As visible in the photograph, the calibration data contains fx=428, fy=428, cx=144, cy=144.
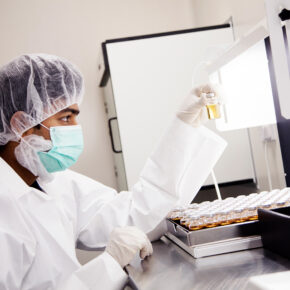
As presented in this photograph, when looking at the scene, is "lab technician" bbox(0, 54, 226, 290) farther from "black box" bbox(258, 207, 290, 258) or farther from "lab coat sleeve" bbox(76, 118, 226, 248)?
"black box" bbox(258, 207, 290, 258)

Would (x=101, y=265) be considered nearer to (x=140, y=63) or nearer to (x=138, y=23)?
(x=140, y=63)

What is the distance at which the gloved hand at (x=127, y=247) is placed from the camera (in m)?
1.26

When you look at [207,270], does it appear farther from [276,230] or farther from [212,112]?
[212,112]

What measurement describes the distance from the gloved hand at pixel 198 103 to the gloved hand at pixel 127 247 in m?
0.47

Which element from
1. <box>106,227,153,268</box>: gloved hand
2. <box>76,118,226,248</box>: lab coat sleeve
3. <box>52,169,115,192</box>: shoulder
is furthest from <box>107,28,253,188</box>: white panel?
<box>106,227,153,268</box>: gloved hand

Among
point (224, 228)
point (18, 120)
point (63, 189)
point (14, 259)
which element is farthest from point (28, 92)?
point (224, 228)

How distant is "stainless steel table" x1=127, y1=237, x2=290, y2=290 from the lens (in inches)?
34.0

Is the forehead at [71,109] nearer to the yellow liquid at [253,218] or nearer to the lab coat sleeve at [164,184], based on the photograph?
the lab coat sleeve at [164,184]

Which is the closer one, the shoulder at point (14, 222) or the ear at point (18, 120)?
the shoulder at point (14, 222)

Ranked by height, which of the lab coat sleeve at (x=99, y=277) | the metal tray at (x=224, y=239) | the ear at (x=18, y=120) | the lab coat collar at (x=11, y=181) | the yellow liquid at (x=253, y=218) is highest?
the ear at (x=18, y=120)

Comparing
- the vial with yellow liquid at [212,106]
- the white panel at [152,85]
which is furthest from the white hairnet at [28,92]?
the white panel at [152,85]

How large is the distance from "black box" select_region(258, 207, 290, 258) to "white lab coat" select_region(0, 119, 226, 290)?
43 centimetres

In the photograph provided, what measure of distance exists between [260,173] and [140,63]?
831 mm

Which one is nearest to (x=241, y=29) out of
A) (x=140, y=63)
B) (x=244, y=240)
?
(x=140, y=63)
